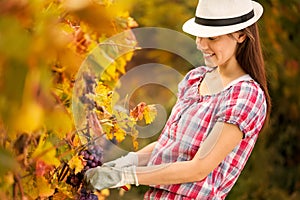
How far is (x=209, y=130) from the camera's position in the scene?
2092 millimetres

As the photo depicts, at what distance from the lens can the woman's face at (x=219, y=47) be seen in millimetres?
2053

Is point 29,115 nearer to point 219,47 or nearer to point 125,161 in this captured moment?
point 219,47

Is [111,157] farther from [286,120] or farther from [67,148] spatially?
[286,120]

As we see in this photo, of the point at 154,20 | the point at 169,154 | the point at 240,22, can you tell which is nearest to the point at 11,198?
the point at 169,154

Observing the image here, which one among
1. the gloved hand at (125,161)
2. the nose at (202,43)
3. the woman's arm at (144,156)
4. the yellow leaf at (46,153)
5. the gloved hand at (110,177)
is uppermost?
the yellow leaf at (46,153)

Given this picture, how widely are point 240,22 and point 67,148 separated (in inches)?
22.6

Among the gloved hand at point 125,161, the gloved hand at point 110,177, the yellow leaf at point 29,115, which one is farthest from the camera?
the gloved hand at point 125,161

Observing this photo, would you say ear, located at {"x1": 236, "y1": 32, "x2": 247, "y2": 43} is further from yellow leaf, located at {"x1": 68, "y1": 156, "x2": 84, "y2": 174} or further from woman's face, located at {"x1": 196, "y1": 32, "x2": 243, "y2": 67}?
yellow leaf, located at {"x1": 68, "y1": 156, "x2": 84, "y2": 174}

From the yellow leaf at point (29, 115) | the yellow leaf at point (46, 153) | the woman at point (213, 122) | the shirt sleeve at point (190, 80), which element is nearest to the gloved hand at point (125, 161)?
the woman at point (213, 122)

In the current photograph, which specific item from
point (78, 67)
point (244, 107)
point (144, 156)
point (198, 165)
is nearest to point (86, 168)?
point (144, 156)

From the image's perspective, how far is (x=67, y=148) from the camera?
2.15 metres

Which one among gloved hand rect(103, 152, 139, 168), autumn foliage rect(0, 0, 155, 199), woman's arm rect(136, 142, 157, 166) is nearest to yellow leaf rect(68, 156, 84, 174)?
autumn foliage rect(0, 0, 155, 199)

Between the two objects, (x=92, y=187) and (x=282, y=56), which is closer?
(x=92, y=187)

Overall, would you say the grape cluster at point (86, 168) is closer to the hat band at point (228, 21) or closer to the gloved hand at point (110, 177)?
the gloved hand at point (110, 177)
